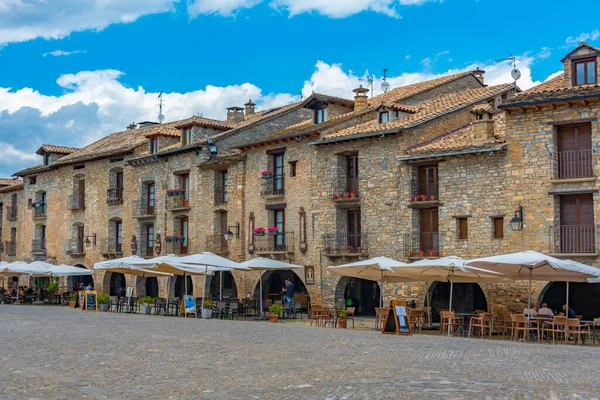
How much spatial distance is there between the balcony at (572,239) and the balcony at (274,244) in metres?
11.9

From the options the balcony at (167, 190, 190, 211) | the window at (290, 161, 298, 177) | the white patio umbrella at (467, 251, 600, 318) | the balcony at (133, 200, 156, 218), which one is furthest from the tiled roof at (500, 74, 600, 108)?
the balcony at (133, 200, 156, 218)

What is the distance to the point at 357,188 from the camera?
31.8m

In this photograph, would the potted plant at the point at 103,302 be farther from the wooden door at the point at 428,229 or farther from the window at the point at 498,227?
the window at the point at 498,227

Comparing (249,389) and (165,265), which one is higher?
(165,265)

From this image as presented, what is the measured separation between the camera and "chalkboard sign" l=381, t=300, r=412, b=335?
22.5 m

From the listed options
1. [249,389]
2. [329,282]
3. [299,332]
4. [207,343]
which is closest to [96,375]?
[249,389]

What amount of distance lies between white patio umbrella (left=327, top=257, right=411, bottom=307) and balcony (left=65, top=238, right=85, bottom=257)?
2538 centimetres

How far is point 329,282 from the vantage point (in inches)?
1264

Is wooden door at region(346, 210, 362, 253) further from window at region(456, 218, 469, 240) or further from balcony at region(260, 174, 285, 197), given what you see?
window at region(456, 218, 469, 240)

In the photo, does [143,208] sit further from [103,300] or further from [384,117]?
[384,117]

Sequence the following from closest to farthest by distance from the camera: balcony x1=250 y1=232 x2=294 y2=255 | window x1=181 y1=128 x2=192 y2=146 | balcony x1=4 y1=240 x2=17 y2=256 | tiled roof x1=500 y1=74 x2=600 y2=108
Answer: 1. tiled roof x1=500 y1=74 x2=600 y2=108
2. balcony x1=250 y1=232 x2=294 y2=255
3. window x1=181 y1=128 x2=192 y2=146
4. balcony x1=4 y1=240 x2=17 y2=256

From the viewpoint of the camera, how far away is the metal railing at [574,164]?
2516 centimetres

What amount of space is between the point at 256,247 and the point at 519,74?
1345 cm

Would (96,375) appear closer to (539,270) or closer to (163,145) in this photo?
(539,270)
